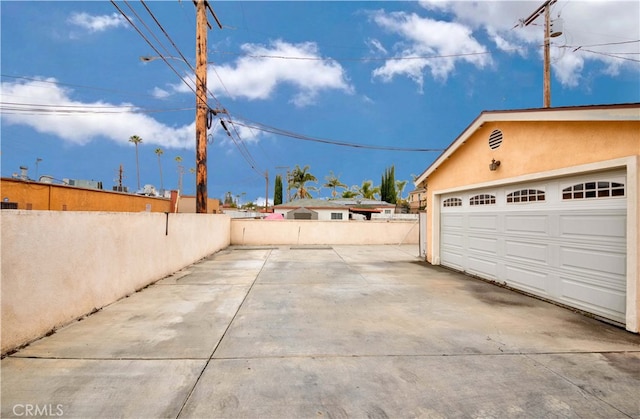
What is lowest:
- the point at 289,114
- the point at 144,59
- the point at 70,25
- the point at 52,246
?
the point at 52,246

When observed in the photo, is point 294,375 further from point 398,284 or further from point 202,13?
point 202,13

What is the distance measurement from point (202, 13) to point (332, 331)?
1143cm

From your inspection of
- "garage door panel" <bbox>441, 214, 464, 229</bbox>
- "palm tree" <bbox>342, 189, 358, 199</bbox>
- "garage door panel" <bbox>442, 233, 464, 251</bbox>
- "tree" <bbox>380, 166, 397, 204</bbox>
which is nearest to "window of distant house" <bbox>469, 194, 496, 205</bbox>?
"garage door panel" <bbox>441, 214, 464, 229</bbox>

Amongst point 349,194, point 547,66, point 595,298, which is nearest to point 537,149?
point 595,298

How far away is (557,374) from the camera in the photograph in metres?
2.77

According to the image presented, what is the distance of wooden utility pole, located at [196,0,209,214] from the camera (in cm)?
984

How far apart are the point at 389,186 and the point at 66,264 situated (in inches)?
1560

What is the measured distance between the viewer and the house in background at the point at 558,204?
410 cm

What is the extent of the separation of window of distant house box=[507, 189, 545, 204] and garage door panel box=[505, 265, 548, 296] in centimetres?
149

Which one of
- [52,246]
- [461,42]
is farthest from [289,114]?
[52,246]

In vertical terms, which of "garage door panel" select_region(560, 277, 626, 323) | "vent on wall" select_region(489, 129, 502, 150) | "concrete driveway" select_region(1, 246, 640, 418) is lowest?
"concrete driveway" select_region(1, 246, 640, 418)

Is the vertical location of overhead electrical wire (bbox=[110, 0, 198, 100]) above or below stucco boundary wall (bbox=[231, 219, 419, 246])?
above

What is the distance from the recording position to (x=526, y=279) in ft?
19.5

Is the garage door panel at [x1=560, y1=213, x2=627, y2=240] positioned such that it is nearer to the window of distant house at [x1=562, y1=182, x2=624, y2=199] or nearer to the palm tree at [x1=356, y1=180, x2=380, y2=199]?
the window of distant house at [x1=562, y1=182, x2=624, y2=199]
